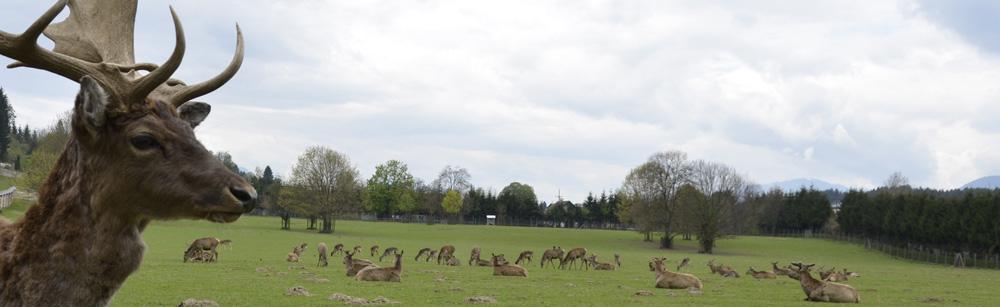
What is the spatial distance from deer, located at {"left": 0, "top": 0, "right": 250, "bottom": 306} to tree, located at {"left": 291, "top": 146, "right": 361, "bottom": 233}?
6707 centimetres

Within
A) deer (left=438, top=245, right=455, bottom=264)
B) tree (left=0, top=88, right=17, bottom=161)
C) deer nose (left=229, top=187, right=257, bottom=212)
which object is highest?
tree (left=0, top=88, right=17, bottom=161)

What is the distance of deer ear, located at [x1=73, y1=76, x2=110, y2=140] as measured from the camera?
4.09 m

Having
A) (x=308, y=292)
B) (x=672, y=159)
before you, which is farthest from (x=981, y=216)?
(x=308, y=292)

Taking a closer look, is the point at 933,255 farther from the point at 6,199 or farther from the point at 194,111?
the point at 6,199

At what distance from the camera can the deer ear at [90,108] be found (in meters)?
4.09

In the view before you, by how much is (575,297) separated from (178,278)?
32.4ft

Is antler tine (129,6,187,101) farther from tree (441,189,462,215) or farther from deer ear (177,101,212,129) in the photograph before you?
tree (441,189,462,215)

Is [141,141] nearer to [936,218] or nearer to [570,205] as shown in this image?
[936,218]

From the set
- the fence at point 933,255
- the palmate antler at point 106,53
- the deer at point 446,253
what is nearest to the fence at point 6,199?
the deer at point 446,253

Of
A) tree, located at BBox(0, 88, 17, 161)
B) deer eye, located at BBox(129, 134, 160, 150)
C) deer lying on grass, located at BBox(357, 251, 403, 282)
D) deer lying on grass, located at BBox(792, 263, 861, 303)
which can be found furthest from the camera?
tree, located at BBox(0, 88, 17, 161)

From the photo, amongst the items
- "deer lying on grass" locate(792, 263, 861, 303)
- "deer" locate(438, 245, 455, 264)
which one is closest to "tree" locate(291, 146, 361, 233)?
"deer" locate(438, 245, 455, 264)

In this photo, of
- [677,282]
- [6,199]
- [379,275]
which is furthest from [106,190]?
[6,199]

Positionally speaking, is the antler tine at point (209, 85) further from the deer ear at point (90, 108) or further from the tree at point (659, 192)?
the tree at point (659, 192)

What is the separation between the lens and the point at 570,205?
121688mm
